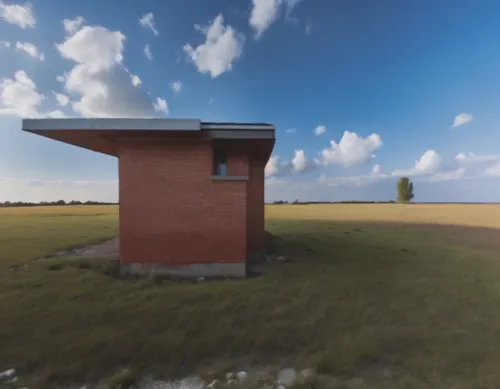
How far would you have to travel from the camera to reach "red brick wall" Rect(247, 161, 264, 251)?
10.9 metres

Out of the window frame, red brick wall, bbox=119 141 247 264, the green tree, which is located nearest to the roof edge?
red brick wall, bbox=119 141 247 264

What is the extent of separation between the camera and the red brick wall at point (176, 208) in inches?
331

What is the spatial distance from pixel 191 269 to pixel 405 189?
7444 cm

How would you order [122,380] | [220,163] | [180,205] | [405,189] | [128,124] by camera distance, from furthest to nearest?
[405,189] → [220,163] → [180,205] → [128,124] → [122,380]

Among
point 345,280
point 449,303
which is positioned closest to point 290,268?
point 345,280

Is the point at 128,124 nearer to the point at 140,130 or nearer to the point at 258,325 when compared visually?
the point at 140,130

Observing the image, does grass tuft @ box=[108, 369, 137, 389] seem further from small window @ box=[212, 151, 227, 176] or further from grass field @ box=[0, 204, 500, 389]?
small window @ box=[212, 151, 227, 176]

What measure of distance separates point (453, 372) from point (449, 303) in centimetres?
311

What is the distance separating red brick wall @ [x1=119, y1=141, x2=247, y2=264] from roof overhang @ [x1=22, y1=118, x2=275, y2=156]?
314mm

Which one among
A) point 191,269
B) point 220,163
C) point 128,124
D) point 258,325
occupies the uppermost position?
point 128,124

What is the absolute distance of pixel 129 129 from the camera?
7566 mm

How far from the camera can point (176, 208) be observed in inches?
333

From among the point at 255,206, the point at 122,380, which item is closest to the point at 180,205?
the point at 255,206

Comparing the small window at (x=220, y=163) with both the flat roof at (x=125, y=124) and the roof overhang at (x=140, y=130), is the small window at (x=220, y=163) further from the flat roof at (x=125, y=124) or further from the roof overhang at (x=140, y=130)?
the flat roof at (x=125, y=124)
